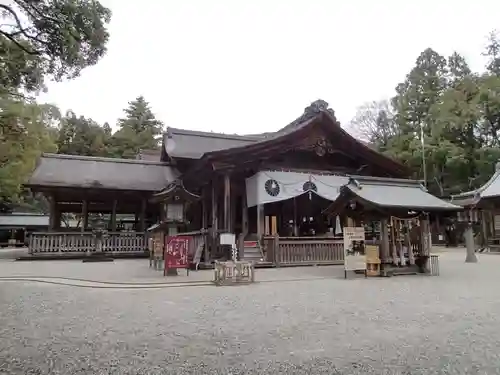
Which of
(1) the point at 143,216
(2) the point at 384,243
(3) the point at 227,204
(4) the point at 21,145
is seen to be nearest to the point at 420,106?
(1) the point at 143,216

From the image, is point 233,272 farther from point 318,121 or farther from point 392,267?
point 318,121

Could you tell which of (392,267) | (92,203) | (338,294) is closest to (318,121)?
(392,267)

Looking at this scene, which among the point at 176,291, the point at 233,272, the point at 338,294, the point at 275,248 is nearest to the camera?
the point at 338,294

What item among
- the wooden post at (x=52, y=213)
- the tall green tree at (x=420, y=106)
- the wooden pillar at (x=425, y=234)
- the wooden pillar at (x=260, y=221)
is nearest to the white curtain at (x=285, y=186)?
the wooden pillar at (x=260, y=221)

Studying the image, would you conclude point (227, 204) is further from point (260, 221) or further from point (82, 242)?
point (82, 242)

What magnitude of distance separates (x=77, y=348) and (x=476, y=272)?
10537mm

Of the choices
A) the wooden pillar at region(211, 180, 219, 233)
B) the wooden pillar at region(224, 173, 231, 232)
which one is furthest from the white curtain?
the wooden pillar at region(211, 180, 219, 233)

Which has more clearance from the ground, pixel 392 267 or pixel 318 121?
pixel 318 121

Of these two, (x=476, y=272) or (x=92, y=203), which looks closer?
(x=476, y=272)

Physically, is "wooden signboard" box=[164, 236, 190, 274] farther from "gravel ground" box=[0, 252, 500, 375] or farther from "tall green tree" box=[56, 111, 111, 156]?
"tall green tree" box=[56, 111, 111, 156]

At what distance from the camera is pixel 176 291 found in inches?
299

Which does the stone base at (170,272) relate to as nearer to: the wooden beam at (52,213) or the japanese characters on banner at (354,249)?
the japanese characters on banner at (354,249)

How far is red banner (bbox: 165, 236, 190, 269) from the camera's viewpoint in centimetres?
999

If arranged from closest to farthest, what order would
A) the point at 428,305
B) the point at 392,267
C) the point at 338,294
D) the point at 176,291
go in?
the point at 428,305
the point at 338,294
the point at 176,291
the point at 392,267
